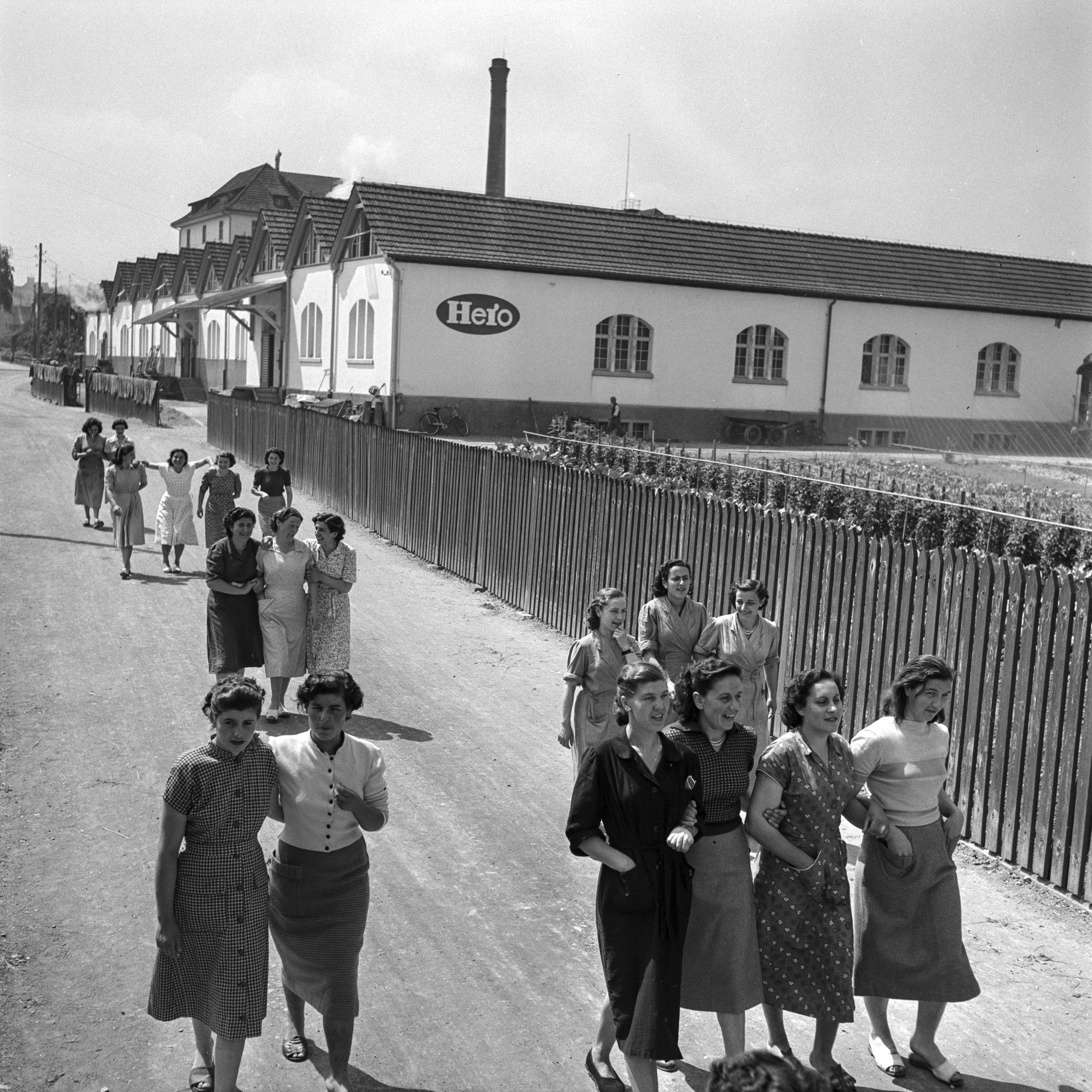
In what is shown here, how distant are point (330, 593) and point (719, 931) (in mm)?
5269

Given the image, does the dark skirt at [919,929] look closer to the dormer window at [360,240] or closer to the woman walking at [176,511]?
the woman walking at [176,511]

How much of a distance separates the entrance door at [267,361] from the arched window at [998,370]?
24288 millimetres

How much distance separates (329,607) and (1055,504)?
785cm

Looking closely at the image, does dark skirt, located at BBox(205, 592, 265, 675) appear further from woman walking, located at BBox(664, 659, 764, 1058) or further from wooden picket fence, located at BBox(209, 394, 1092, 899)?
woman walking, located at BBox(664, 659, 764, 1058)

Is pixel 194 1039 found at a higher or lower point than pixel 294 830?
lower

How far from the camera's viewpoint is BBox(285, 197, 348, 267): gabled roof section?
3972cm

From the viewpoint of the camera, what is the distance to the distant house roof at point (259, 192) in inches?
3071

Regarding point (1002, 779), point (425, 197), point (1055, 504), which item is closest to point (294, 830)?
point (1002, 779)

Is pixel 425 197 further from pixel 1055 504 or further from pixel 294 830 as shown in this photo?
pixel 294 830

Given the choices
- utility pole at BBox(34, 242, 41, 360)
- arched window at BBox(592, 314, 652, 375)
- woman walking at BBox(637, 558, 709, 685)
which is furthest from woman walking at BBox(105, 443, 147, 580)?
utility pole at BBox(34, 242, 41, 360)

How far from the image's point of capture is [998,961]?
618cm

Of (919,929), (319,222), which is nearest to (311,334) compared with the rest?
(319,222)

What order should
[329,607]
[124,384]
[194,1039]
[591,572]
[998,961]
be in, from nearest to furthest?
[194,1039]
[998,961]
[329,607]
[591,572]
[124,384]

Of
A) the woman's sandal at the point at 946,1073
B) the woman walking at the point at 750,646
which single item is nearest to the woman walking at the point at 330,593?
the woman walking at the point at 750,646
